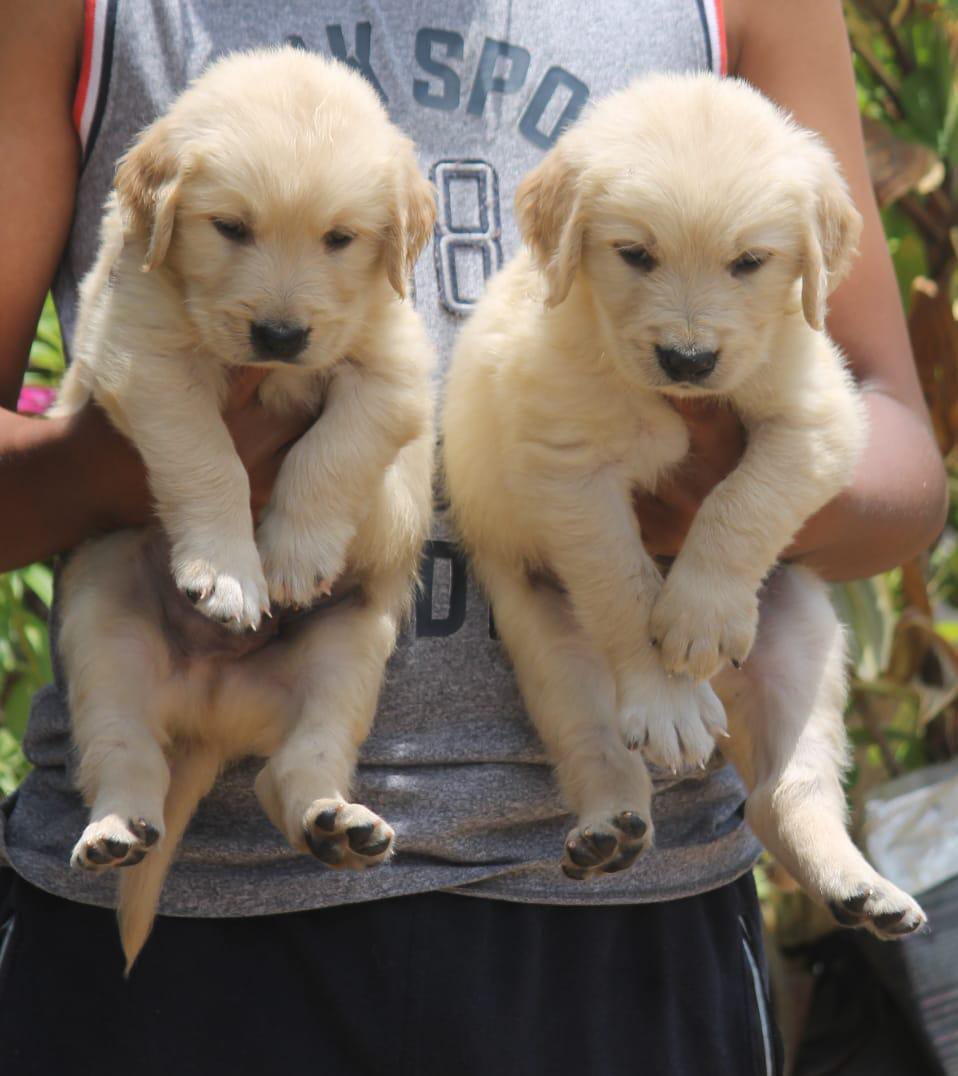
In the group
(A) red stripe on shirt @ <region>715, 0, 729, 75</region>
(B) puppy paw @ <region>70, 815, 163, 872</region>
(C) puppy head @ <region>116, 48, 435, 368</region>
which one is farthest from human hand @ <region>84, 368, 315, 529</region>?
(A) red stripe on shirt @ <region>715, 0, 729, 75</region>

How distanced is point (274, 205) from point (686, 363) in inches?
28.8

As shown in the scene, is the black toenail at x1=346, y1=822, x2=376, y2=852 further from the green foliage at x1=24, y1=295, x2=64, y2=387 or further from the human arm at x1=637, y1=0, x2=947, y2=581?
the green foliage at x1=24, y1=295, x2=64, y2=387

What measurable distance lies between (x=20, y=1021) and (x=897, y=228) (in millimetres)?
4076

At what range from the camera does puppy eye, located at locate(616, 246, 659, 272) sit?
96.9 inches

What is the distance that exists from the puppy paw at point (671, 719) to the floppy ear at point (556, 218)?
0.70 meters

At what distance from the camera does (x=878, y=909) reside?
2436mm

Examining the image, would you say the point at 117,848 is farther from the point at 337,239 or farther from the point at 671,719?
the point at 337,239

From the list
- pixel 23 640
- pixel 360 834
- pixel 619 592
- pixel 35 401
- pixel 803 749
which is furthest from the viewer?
pixel 23 640

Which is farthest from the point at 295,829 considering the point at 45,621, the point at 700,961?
the point at 45,621

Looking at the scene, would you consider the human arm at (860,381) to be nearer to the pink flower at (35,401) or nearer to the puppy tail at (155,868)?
the puppy tail at (155,868)

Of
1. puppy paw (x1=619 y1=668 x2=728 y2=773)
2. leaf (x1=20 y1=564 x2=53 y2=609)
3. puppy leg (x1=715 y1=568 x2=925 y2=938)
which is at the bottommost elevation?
leaf (x1=20 y1=564 x2=53 y2=609)

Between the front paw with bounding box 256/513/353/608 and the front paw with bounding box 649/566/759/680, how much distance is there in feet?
1.90

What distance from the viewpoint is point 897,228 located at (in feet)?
→ 17.1

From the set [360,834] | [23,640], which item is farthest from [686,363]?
[23,640]
